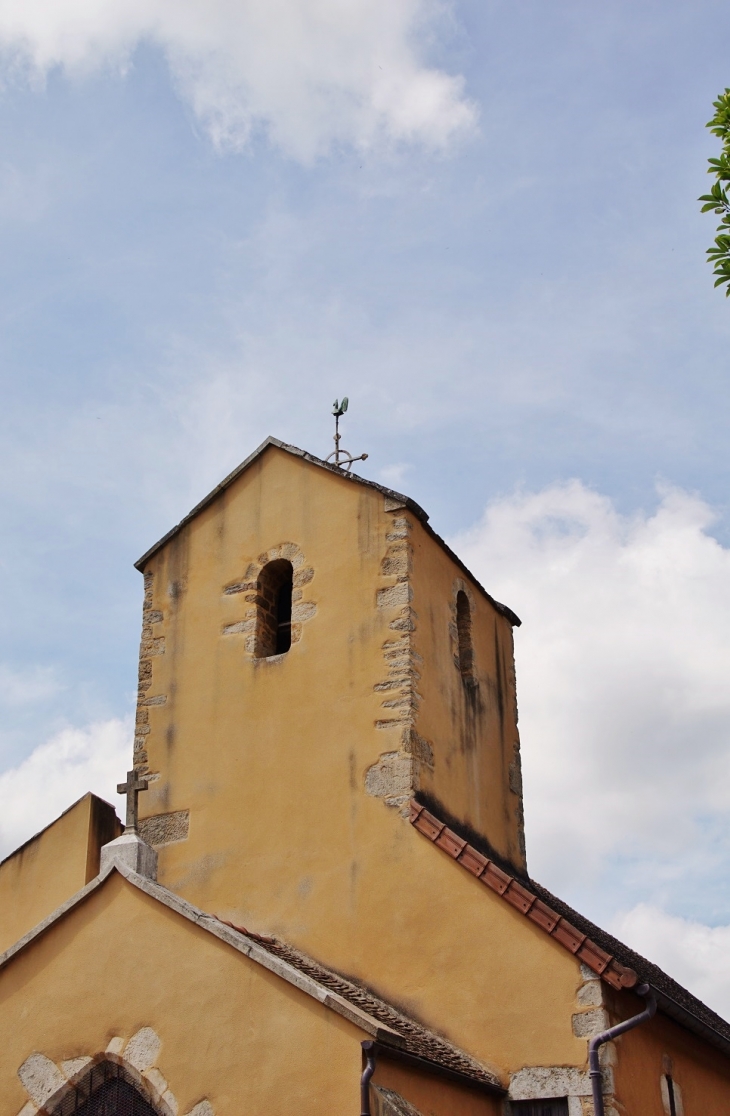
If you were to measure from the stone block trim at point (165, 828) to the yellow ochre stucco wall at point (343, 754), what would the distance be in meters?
0.08

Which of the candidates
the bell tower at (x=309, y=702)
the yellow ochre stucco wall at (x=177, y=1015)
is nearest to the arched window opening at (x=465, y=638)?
the bell tower at (x=309, y=702)

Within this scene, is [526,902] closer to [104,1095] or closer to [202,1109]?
[202,1109]

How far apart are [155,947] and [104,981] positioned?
48 cm

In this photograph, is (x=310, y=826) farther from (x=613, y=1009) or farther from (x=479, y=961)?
(x=613, y=1009)

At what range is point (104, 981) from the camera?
9258mm

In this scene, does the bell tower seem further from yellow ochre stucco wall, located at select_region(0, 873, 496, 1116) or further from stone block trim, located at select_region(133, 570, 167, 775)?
yellow ochre stucco wall, located at select_region(0, 873, 496, 1116)

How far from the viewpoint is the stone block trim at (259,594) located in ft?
40.3

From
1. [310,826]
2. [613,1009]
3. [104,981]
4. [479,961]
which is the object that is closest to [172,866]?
[310,826]

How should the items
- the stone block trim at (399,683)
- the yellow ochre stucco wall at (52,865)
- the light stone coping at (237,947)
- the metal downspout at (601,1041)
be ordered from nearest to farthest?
the light stone coping at (237,947)
the metal downspout at (601,1041)
the stone block trim at (399,683)
the yellow ochre stucco wall at (52,865)

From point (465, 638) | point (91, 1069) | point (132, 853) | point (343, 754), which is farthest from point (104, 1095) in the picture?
point (465, 638)

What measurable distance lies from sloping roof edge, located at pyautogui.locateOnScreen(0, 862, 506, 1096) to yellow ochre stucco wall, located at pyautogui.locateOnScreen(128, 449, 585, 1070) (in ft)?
2.10

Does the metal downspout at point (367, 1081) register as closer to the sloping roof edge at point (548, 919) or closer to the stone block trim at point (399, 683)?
the sloping roof edge at point (548, 919)

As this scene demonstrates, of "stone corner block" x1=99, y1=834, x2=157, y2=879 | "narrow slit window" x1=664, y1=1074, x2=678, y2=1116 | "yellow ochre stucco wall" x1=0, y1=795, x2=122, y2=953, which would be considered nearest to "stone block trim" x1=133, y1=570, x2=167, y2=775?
"yellow ochre stucco wall" x1=0, y1=795, x2=122, y2=953

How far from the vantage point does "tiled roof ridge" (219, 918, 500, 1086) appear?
9.12 metres
